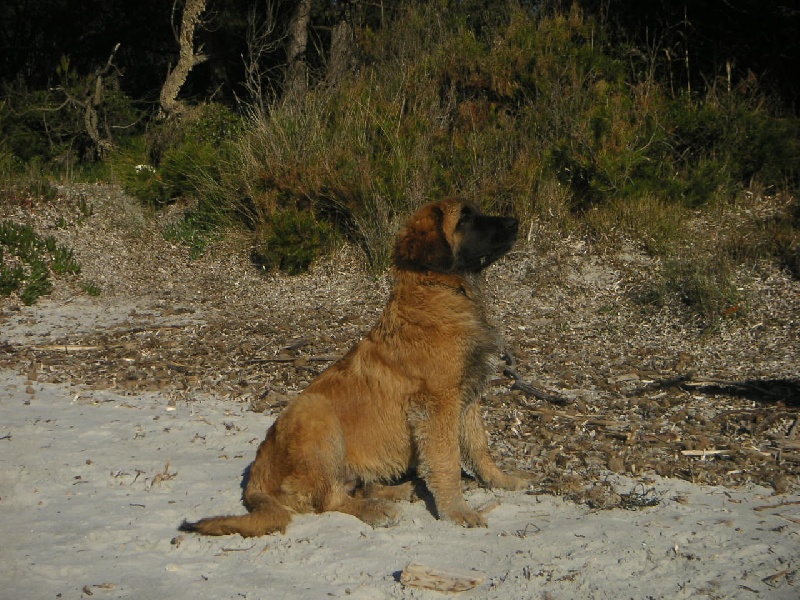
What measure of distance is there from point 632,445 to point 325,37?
1402 cm

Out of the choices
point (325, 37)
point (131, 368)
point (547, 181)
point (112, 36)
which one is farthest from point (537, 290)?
point (112, 36)

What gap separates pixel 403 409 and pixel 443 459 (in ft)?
1.23

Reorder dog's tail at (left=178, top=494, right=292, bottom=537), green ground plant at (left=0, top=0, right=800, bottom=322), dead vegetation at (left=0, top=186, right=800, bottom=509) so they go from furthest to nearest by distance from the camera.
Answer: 1. green ground plant at (left=0, top=0, right=800, bottom=322)
2. dead vegetation at (left=0, top=186, right=800, bottom=509)
3. dog's tail at (left=178, top=494, right=292, bottom=537)

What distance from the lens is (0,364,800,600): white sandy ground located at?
384cm

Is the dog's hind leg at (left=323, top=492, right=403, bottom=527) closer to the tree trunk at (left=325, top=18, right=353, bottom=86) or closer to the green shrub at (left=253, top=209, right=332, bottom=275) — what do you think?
the green shrub at (left=253, top=209, right=332, bottom=275)

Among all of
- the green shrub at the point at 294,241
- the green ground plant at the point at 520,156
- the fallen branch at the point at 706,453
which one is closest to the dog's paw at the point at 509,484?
the fallen branch at the point at 706,453

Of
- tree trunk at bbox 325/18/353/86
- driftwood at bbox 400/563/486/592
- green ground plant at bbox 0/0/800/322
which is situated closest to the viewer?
driftwood at bbox 400/563/486/592

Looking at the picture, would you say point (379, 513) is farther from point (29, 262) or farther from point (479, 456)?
point (29, 262)

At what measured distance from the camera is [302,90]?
12539 mm

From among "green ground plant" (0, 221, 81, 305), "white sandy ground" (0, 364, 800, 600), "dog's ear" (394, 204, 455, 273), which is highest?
"dog's ear" (394, 204, 455, 273)

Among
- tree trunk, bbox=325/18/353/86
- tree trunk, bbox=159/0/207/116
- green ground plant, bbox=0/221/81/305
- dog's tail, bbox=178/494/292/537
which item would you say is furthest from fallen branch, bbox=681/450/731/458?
tree trunk, bbox=159/0/207/116

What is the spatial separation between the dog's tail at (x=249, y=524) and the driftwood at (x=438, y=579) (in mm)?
889

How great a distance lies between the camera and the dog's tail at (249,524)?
4.34 metres

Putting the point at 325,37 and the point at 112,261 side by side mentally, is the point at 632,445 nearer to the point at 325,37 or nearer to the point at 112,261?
the point at 112,261
